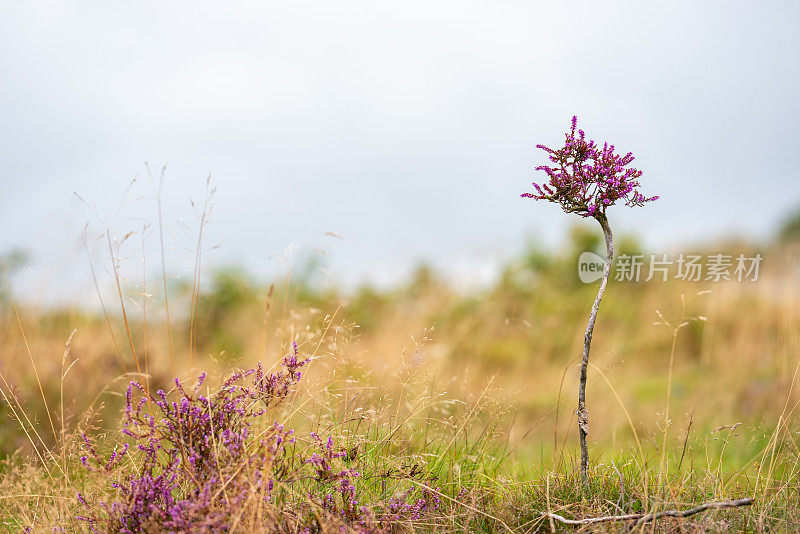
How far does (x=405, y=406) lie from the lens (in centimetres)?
353

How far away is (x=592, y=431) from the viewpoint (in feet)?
19.0

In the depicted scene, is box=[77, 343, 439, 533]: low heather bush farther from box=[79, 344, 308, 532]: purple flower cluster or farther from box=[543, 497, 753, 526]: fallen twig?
box=[543, 497, 753, 526]: fallen twig

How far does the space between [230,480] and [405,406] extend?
5.53 ft

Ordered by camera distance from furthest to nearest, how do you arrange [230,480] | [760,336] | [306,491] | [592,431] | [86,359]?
[760,336] < [592,431] < [86,359] < [306,491] < [230,480]

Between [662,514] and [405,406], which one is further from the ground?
[662,514]

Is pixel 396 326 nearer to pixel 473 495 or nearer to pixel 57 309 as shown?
pixel 57 309

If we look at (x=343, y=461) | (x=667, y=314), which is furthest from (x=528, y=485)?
(x=667, y=314)

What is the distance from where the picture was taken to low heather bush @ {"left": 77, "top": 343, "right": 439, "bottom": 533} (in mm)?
2002

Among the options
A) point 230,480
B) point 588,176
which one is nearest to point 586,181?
point 588,176

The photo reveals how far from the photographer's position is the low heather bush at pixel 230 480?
6.57 feet

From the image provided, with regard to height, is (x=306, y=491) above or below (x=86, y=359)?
above

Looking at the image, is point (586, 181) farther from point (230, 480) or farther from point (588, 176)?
point (230, 480)

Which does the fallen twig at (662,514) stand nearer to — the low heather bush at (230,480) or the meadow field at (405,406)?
the meadow field at (405,406)

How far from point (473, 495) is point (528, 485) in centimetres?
36
